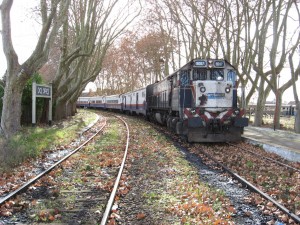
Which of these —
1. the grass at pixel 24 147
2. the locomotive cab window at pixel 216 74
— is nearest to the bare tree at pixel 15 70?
the grass at pixel 24 147

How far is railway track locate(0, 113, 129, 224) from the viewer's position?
19.9 ft

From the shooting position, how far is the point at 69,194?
24.2 feet

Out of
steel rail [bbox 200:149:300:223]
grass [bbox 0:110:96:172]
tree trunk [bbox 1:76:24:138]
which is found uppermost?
tree trunk [bbox 1:76:24:138]

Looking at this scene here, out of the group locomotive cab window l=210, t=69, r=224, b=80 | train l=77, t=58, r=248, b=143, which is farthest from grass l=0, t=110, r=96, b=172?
locomotive cab window l=210, t=69, r=224, b=80

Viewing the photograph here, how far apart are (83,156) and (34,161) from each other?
1540 millimetres

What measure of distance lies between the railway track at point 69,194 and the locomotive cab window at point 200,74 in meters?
6.48

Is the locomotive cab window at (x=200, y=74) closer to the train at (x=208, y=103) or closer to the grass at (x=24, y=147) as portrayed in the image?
the train at (x=208, y=103)

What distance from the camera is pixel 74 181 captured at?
8461 millimetres

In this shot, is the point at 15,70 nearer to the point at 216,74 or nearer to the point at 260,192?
the point at 216,74

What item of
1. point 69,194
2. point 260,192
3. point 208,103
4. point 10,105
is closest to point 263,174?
point 260,192

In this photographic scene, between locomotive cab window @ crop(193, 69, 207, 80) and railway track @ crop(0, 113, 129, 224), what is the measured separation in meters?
6.48

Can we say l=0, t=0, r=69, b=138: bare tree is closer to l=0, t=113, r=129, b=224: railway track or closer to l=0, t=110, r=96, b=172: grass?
l=0, t=110, r=96, b=172: grass

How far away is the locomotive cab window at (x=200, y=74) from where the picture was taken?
622 inches

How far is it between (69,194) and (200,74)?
32.2ft
